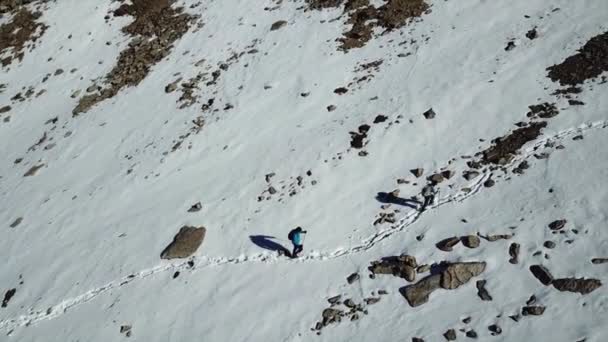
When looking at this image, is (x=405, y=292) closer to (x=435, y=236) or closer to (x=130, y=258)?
(x=435, y=236)

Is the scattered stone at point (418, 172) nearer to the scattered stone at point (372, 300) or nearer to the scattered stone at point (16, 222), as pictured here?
the scattered stone at point (372, 300)

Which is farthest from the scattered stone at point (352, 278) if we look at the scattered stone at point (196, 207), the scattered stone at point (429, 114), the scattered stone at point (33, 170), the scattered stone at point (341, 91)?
the scattered stone at point (33, 170)

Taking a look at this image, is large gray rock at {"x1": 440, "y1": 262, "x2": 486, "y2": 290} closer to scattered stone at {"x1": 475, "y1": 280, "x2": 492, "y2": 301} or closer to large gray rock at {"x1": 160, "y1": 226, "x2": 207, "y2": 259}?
scattered stone at {"x1": 475, "y1": 280, "x2": 492, "y2": 301}

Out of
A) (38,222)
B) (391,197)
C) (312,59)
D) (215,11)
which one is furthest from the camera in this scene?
(215,11)

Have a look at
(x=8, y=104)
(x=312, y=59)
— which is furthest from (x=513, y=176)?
(x=8, y=104)

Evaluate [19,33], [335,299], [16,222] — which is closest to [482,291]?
[335,299]

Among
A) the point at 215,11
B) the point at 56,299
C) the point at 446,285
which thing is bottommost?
the point at 446,285

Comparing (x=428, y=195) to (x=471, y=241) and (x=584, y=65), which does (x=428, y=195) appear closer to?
(x=471, y=241)

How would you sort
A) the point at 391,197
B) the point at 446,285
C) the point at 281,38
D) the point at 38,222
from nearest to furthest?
the point at 446,285 → the point at 391,197 → the point at 38,222 → the point at 281,38
